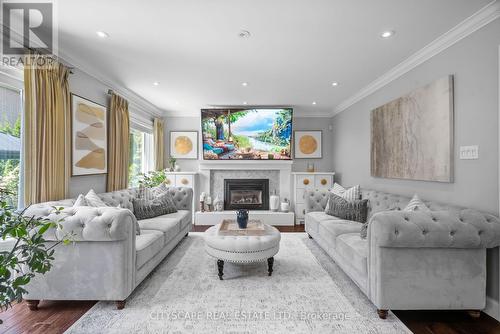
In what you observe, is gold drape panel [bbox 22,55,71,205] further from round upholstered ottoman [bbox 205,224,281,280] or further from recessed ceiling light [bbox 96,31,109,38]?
round upholstered ottoman [bbox 205,224,281,280]

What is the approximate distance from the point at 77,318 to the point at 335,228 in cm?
265

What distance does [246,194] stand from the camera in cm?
559

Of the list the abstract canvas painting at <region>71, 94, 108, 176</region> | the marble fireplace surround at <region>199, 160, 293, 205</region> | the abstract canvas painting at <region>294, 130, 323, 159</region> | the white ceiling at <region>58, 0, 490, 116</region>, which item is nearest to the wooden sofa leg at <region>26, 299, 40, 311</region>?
the abstract canvas painting at <region>71, 94, 108, 176</region>

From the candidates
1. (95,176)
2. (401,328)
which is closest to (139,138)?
(95,176)

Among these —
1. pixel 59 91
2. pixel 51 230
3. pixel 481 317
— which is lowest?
pixel 481 317

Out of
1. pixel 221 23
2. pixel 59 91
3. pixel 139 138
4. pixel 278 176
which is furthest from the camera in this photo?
pixel 278 176

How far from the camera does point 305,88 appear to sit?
4098 millimetres

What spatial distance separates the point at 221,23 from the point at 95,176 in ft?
8.80

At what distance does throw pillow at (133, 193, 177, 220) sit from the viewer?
3473 millimetres

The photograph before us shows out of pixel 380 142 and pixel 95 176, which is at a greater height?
pixel 380 142

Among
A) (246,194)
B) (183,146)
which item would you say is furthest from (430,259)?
(183,146)

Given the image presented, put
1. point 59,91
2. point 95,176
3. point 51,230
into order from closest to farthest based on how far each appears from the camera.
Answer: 1. point 51,230
2. point 59,91
3. point 95,176

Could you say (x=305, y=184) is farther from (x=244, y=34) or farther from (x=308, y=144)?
(x=244, y=34)

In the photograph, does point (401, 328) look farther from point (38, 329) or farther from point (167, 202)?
point (167, 202)
